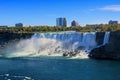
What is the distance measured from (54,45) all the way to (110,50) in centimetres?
1401

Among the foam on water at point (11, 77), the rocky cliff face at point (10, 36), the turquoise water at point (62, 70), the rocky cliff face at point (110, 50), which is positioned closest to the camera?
the foam on water at point (11, 77)

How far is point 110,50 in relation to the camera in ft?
190

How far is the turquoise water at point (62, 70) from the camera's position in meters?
40.5

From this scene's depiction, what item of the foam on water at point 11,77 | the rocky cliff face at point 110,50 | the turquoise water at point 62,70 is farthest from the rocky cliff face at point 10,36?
the foam on water at point 11,77

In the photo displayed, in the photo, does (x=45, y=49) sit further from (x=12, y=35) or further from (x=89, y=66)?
(x=89, y=66)

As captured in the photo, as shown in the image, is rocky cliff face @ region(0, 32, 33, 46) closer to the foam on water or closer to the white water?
the white water

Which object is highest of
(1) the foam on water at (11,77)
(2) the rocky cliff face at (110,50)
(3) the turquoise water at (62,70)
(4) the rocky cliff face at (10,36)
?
(4) the rocky cliff face at (10,36)

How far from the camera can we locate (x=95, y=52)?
194 ft

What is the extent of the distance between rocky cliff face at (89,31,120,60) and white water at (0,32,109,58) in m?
1.83

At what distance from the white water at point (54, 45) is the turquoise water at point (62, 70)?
8821mm

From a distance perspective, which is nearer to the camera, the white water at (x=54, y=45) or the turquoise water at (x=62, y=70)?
the turquoise water at (x=62, y=70)

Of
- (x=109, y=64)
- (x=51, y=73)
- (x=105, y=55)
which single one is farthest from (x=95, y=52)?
(x=51, y=73)

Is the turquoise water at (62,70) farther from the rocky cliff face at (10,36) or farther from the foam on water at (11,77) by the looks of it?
the rocky cliff face at (10,36)

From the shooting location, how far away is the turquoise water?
40.5m
